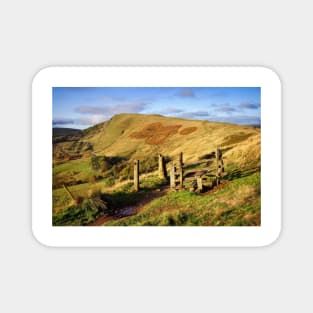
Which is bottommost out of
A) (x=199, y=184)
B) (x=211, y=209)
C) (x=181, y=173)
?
(x=211, y=209)

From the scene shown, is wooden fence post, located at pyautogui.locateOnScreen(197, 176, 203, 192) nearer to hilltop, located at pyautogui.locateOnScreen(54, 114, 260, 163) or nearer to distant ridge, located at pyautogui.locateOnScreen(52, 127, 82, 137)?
hilltop, located at pyautogui.locateOnScreen(54, 114, 260, 163)

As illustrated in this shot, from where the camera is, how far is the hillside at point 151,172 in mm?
4172

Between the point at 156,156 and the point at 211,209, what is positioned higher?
the point at 156,156

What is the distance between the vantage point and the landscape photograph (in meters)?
4.18

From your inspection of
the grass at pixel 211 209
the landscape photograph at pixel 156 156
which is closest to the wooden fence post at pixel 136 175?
the landscape photograph at pixel 156 156

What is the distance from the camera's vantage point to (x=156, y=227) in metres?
4.13

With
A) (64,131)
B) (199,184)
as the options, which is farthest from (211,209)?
(64,131)

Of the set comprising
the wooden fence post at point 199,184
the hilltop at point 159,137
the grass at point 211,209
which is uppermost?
the hilltop at point 159,137

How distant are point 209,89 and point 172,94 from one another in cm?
37

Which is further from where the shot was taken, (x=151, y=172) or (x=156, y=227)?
(x=151, y=172)

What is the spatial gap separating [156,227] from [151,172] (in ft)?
1.86

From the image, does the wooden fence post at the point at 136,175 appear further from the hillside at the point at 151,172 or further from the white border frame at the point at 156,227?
the white border frame at the point at 156,227

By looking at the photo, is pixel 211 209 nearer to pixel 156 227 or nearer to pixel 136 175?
pixel 156 227
